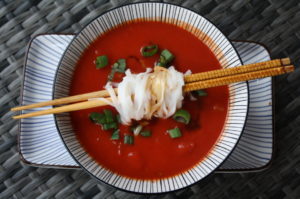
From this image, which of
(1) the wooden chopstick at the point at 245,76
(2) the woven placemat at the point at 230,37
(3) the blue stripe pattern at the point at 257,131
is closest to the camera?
(1) the wooden chopstick at the point at 245,76

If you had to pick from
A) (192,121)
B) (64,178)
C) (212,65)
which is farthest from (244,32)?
(64,178)

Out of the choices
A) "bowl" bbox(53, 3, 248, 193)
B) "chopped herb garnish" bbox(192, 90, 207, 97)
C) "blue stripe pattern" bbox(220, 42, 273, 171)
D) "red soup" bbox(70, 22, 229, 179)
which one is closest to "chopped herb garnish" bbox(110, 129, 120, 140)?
"red soup" bbox(70, 22, 229, 179)

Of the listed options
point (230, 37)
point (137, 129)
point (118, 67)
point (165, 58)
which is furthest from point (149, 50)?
point (230, 37)

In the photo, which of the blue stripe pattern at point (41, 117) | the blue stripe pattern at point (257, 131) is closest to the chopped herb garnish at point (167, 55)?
the blue stripe pattern at point (257, 131)

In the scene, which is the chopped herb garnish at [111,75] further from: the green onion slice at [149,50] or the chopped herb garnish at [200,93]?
the chopped herb garnish at [200,93]

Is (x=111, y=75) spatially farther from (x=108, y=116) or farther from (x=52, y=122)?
(x=52, y=122)

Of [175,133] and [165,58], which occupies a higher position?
[165,58]
